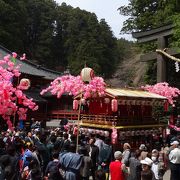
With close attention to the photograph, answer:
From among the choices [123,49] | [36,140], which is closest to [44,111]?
[36,140]

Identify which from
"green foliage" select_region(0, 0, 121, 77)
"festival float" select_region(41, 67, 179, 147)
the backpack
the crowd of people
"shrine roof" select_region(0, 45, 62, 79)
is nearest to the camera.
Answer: the crowd of people

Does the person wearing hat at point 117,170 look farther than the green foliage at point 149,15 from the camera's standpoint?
No

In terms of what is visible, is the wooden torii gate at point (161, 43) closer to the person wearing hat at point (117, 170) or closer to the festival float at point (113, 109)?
the festival float at point (113, 109)

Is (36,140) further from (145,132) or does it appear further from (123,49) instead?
(123,49)

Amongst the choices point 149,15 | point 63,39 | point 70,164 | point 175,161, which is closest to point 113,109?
point 175,161

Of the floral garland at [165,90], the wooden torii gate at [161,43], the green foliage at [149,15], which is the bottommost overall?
the floral garland at [165,90]

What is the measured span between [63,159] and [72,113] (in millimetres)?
27954

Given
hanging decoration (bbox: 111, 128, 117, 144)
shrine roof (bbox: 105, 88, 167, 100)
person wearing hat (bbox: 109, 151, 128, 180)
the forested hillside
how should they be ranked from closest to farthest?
person wearing hat (bbox: 109, 151, 128, 180) < hanging decoration (bbox: 111, 128, 117, 144) < shrine roof (bbox: 105, 88, 167, 100) < the forested hillside

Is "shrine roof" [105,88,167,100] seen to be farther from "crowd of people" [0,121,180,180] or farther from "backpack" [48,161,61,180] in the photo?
"backpack" [48,161,61,180]

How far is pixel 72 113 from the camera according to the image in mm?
36062

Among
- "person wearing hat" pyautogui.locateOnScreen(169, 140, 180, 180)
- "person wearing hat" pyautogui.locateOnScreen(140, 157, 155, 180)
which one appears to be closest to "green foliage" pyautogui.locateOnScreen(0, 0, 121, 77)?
"person wearing hat" pyautogui.locateOnScreen(169, 140, 180, 180)

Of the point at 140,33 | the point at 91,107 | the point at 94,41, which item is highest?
the point at 94,41

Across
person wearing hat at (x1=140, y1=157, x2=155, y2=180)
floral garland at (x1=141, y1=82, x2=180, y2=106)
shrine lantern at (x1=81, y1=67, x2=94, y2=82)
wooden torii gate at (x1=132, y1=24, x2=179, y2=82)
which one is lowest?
person wearing hat at (x1=140, y1=157, x2=155, y2=180)

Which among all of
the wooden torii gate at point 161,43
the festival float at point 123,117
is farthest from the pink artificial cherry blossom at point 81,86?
the wooden torii gate at point 161,43
